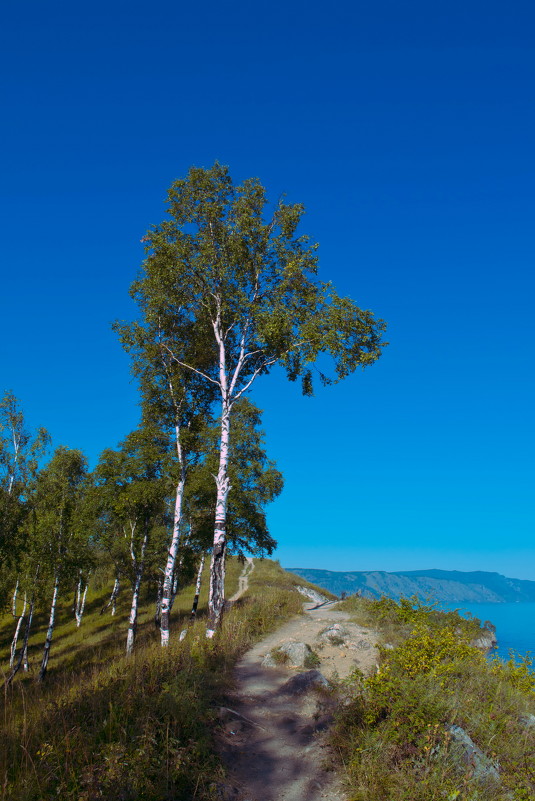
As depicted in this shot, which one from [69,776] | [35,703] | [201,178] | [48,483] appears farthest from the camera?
[48,483]

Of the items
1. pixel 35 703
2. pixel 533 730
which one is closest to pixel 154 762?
pixel 35 703

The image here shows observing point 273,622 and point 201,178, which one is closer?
point 273,622

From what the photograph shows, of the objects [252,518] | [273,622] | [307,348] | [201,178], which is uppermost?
[201,178]

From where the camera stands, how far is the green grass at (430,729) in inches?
242

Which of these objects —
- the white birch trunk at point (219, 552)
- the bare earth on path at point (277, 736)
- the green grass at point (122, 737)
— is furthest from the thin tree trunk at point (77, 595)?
the green grass at point (122, 737)

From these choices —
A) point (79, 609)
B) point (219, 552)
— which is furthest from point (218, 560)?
point (79, 609)

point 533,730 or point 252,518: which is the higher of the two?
point 252,518

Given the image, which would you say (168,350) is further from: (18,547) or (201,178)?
(18,547)

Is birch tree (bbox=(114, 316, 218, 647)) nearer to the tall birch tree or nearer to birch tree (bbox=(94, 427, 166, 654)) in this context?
birch tree (bbox=(94, 427, 166, 654))

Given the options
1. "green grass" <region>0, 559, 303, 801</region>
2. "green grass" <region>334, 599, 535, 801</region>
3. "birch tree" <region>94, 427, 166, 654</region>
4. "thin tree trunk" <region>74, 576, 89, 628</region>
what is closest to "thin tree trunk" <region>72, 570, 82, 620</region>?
"thin tree trunk" <region>74, 576, 89, 628</region>

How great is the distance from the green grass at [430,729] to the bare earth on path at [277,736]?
0.53 metres

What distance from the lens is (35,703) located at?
877 centimetres

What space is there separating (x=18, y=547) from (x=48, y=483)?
5.25m

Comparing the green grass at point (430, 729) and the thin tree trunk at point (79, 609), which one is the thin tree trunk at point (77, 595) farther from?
the green grass at point (430, 729)
